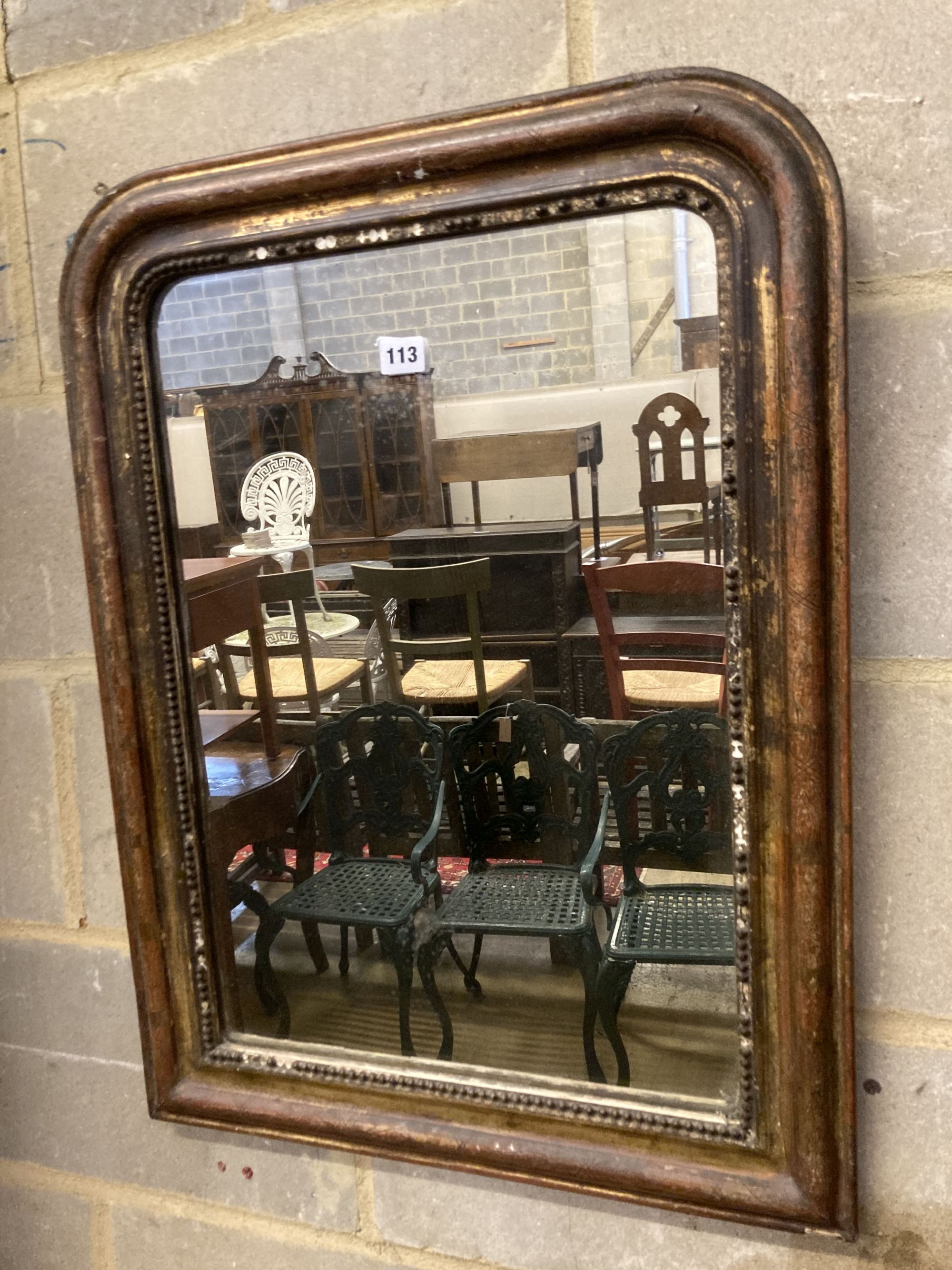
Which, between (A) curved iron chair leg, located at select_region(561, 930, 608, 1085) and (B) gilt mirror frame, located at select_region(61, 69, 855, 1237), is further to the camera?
(A) curved iron chair leg, located at select_region(561, 930, 608, 1085)

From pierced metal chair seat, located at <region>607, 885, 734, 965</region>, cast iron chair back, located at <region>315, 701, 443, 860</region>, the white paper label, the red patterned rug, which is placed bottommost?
pierced metal chair seat, located at <region>607, 885, 734, 965</region>

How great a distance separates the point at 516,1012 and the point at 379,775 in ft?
0.69

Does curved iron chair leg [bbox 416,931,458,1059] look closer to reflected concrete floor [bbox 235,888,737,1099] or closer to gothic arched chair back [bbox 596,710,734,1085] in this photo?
reflected concrete floor [bbox 235,888,737,1099]

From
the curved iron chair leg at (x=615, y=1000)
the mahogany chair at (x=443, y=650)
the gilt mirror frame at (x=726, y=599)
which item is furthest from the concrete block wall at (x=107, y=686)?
the mahogany chair at (x=443, y=650)

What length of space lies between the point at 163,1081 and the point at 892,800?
2.17ft

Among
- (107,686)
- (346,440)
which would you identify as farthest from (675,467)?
(107,686)

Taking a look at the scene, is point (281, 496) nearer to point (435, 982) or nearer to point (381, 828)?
point (381, 828)

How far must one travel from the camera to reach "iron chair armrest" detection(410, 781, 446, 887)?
2.64ft

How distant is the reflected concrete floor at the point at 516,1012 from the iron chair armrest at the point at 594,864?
2.2 inches

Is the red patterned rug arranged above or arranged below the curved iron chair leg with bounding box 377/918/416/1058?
above

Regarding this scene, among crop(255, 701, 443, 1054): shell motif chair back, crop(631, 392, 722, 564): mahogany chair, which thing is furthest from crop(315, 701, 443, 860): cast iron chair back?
crop(631, 392, 722, 564): mahogany chair

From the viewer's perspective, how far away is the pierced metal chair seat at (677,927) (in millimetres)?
731

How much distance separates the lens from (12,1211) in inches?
41.4

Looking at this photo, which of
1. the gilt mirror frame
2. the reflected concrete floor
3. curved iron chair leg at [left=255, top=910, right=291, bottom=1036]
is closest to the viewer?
the gilt mirror frame
